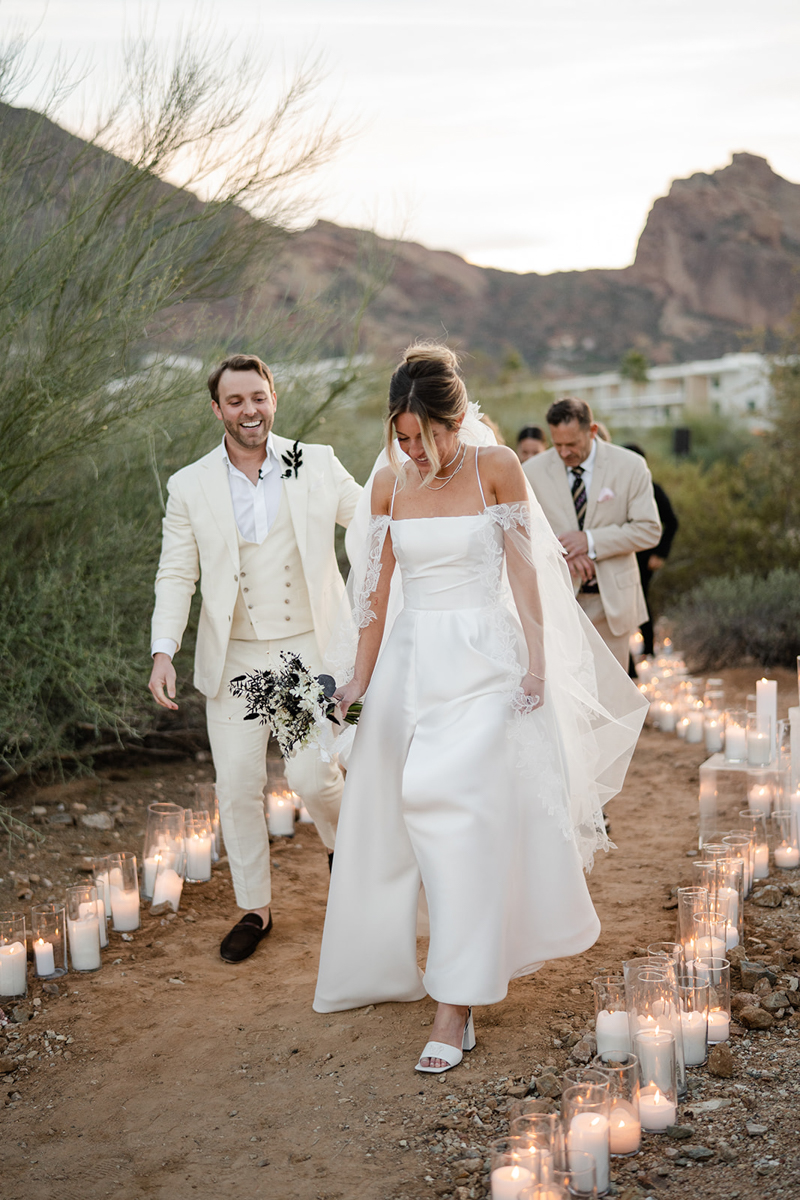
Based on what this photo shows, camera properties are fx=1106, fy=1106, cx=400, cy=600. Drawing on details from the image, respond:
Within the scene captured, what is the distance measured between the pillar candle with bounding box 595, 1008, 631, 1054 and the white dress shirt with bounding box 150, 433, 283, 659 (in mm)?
2179

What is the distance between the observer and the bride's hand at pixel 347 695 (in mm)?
3709

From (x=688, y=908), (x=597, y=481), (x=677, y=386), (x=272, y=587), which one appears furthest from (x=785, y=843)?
(x=677, y=386)

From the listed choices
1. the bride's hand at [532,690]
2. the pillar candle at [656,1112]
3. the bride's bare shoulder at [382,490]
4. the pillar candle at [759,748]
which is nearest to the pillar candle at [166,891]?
the bride's bare shoulder at [382,490]

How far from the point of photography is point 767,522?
11.9 metres

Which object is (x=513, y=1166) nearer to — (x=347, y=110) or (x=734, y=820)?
(x=734, y=820)

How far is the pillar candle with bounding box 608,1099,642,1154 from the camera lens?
2.77m

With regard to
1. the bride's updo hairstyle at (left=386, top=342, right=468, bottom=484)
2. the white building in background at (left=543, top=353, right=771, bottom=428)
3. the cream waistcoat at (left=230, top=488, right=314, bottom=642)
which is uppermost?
the white building in background at (left=543, top=353, right=771, bottom=428)

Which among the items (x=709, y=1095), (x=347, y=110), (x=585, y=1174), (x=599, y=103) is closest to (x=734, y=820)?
(x=709, y=1095)

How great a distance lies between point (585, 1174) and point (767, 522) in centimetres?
1020

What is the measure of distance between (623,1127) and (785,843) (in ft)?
8.11

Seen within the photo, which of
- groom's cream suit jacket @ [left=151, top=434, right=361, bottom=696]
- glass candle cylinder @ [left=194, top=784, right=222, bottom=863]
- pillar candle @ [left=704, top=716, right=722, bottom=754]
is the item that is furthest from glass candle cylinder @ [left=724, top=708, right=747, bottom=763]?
glass candle cylinder @ [left=194, top=784, right=222, bottom=863]

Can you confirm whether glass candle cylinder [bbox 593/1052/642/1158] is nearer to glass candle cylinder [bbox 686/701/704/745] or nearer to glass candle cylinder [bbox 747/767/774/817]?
glass candle cylinder [bbox 747/767/774/817]

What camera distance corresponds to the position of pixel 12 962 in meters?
4.09

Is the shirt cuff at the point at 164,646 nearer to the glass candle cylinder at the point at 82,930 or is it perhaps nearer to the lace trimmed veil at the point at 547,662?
the lace trimmed veil at the point at 547,662
